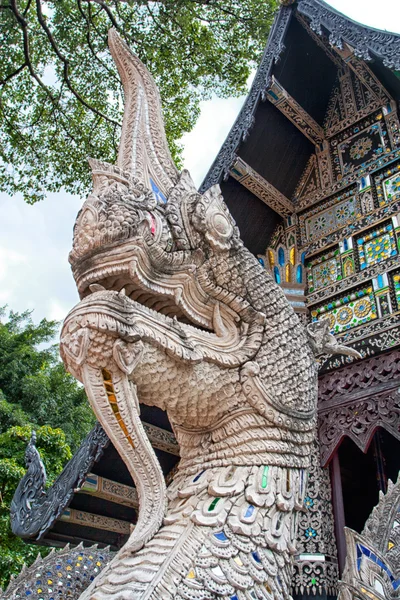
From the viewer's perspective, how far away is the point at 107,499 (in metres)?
3.93

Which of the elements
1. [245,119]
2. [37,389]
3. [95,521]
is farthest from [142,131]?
[37,389]

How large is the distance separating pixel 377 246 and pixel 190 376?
2.44 metres

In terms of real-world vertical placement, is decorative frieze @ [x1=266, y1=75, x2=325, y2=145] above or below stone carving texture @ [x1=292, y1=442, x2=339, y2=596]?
above

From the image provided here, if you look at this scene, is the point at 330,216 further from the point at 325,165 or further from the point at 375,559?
the point at 375,559

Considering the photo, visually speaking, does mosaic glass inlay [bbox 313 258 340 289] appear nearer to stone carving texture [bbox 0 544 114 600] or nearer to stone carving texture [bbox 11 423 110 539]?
stone carving texture [bbox 11 423 110 539]

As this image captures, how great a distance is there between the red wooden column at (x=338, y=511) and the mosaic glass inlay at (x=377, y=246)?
1.44 meters

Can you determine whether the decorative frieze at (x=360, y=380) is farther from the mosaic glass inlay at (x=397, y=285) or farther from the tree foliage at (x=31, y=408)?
the tree foliage at (x=31, y=408)

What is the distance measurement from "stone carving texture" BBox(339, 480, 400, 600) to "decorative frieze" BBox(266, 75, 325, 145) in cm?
333

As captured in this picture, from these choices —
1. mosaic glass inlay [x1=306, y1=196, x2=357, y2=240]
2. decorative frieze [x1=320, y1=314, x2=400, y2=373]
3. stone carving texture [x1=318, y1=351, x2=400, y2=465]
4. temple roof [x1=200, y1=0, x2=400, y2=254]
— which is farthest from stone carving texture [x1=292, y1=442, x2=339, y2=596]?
temple roof [x1=200, y1=0, x2=400, y2=254]

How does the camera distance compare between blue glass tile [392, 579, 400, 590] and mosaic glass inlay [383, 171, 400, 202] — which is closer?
blue glass tile [392, 579, 400, 590]

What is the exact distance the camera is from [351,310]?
3.82m

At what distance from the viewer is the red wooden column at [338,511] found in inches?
122

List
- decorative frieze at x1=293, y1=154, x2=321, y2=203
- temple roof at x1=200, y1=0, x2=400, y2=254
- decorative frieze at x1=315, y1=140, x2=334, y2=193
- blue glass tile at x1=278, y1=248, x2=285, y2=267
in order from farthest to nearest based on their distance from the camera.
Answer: decorative frieze at x1=293, y1=154, x2=321, y2=203, decorative frieze at x1=315, y1=140, x2=334, y2=193, blue glass tile at x1=278, y1=248, x2=285, y2=267, temple roof at x1=200, y1=0, x2=400, y2=254

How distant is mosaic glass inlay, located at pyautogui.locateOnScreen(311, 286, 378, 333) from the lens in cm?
369
